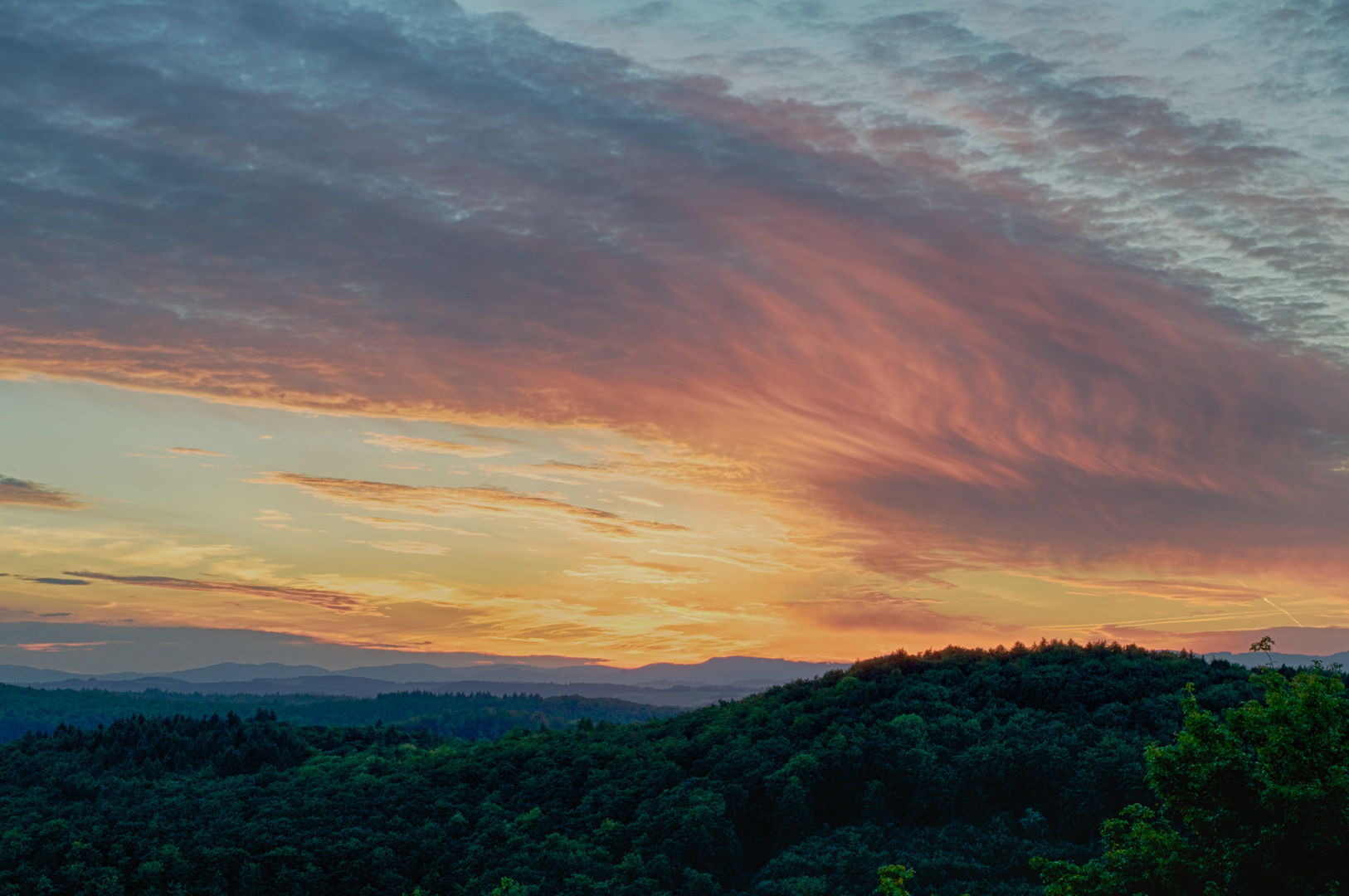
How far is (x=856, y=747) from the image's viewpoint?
318 feet

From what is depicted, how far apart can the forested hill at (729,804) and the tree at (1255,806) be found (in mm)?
41046

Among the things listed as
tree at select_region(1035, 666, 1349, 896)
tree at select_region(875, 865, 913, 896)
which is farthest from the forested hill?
tree at select_region(875, 865, 913, 896)

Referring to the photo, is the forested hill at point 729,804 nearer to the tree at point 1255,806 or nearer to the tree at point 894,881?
the tree at point 1255,806

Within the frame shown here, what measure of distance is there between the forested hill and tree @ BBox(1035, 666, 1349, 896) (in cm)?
4105

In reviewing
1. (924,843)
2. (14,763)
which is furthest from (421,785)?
(14,763)

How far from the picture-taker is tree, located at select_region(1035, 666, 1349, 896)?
98.6ft

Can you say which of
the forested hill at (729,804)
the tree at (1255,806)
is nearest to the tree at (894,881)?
the tree at (1255,806)

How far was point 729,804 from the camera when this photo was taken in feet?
323

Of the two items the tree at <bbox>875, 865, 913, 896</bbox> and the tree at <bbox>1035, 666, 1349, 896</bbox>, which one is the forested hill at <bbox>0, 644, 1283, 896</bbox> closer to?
the tree at <bbox>1035, 666, 1349, 896</bbox>

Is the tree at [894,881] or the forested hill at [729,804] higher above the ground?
the tree at [894,881]

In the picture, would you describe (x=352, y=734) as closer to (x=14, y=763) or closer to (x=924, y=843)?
(x=14, y=763)

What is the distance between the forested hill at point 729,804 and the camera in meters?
83.4

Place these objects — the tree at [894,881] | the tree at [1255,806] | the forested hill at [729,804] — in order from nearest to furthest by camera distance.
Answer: the tree at [1255,806], the tree at [894,881], the forested hill at [729,804]

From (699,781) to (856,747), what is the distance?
61.4ft
